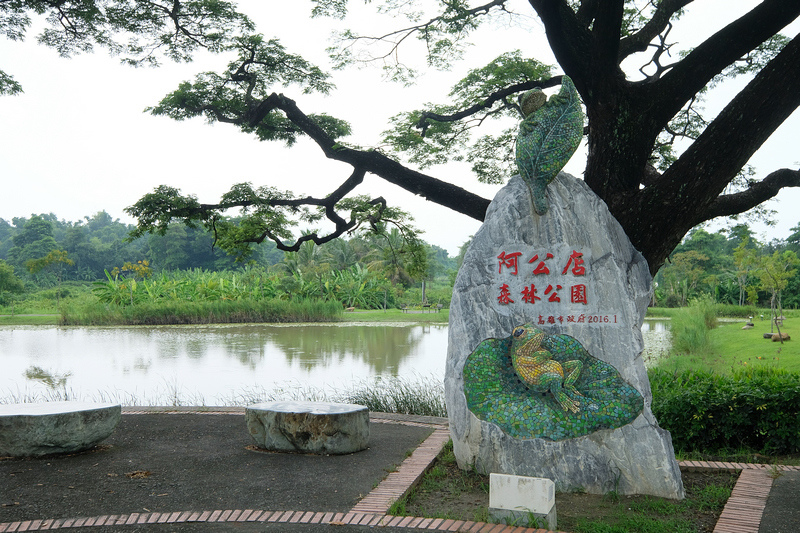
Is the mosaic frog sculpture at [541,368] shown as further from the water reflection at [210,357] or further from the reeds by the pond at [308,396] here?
the water reflection at [210,357]

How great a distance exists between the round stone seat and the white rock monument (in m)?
0.85

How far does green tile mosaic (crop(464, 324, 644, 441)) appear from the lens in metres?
4.11

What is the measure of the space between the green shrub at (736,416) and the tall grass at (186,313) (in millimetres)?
17737

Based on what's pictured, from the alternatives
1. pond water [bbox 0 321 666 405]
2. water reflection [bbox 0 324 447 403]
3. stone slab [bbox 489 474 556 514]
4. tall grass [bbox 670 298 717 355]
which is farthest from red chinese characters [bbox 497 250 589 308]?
tall grass [bbox 670 298 717 355]

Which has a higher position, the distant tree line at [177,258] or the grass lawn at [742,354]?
the distant tree line at [177,258]

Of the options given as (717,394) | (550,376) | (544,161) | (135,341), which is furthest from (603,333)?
(135,341)

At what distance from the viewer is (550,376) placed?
163 inches

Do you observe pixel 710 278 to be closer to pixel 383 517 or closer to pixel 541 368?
pixel 541 368

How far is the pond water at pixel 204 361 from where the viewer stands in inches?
386

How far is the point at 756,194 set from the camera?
605cm

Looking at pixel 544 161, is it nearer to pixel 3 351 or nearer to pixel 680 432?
pixel 680 432

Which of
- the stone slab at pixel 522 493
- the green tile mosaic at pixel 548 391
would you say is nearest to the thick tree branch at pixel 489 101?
the green tile mosaic at pixel 548 391

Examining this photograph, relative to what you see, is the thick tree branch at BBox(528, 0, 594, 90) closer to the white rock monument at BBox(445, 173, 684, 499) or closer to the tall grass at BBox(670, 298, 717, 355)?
the white rock monument at BBox(445, 173, 684, 499)

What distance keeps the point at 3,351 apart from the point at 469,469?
14.5 meters
